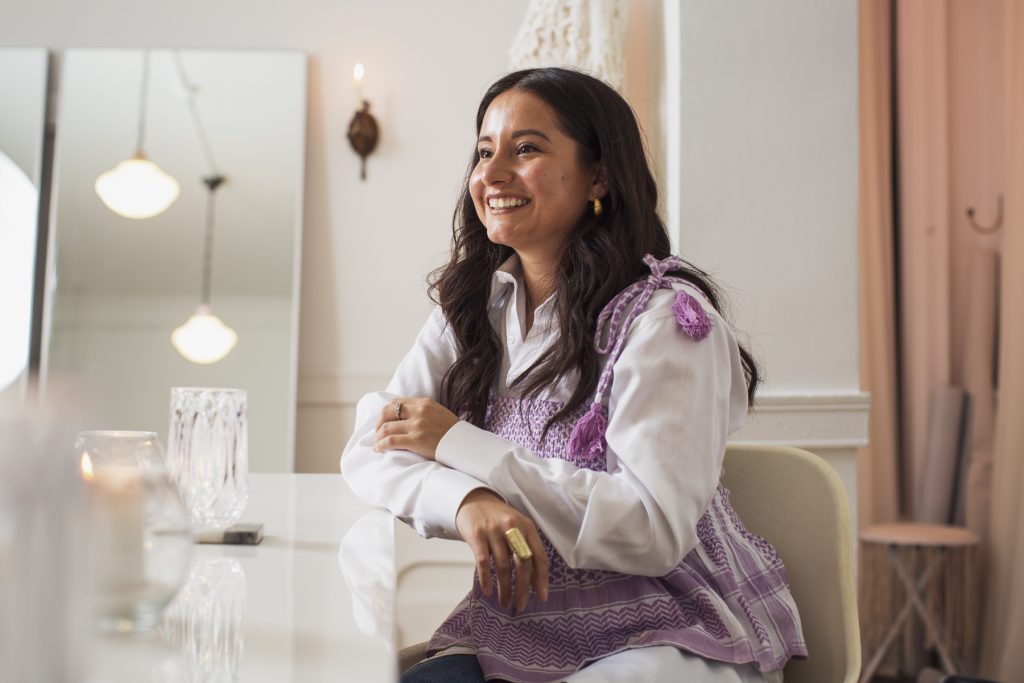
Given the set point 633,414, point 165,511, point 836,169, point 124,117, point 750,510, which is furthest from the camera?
point 124,117

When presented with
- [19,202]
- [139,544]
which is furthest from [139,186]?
[139,544]

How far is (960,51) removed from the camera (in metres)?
3.49

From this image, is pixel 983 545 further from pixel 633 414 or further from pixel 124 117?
pixel 124 117

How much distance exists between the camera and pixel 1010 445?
2.96 m

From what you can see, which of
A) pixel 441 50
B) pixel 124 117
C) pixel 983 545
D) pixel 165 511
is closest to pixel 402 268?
pixel 441 50

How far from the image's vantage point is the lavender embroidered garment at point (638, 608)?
1.17 meters

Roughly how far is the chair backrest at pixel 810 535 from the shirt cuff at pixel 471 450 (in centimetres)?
40

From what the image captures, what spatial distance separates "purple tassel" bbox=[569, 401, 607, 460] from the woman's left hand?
0.54 ft

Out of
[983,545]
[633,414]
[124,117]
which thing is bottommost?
[983,545]

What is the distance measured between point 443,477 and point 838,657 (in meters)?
0.54

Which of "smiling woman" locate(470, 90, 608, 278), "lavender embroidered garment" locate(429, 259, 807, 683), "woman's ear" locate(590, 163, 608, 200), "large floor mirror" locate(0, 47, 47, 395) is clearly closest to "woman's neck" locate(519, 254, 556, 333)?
"smiling woman" locate(470, 90, 608, 278)

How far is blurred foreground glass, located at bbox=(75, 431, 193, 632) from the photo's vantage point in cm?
54

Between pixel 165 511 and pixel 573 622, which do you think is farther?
pixel 573 622

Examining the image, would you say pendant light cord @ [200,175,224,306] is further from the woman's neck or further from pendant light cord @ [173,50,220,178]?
the woman's neck
